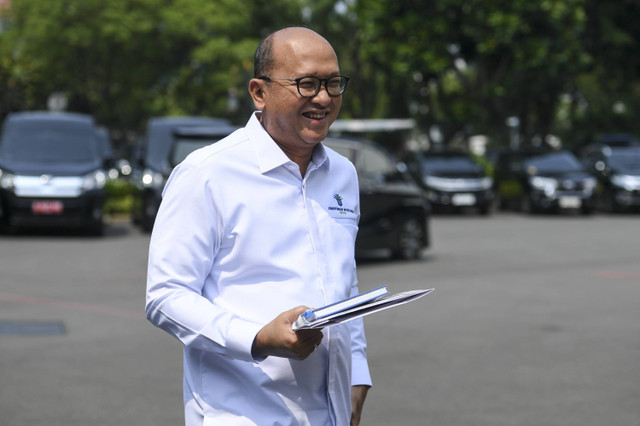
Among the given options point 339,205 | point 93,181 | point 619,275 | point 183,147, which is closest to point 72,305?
point 183,147

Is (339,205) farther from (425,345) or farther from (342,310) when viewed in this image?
(425,345)

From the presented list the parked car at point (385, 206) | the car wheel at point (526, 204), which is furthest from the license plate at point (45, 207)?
the car wheel at point (526, 204)

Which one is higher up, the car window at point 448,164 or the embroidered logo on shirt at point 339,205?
the embroidered logo on shirt at point 339,205

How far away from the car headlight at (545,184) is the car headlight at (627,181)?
6.23 feet

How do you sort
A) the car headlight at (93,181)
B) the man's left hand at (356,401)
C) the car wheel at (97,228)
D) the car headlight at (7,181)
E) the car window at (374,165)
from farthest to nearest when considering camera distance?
1. the car wheel at (97,228)
2. the car headlight at (93,181)
3. the car headlight at (7,181)
4. the car window at (374,165)
5. the man's left hand at (356,401)

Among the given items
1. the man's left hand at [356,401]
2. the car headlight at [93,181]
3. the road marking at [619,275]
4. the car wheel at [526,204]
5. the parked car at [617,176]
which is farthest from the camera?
the parked car at [617,176]

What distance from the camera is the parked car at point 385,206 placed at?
561 inches

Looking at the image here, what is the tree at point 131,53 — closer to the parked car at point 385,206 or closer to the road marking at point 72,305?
the parked car at point 385,206

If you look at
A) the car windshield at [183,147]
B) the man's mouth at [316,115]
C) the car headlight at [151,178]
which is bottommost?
the car headlight at [151,178]

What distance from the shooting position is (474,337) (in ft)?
28.6

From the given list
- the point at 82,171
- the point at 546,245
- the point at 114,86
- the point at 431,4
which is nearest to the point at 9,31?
the point at 114,86

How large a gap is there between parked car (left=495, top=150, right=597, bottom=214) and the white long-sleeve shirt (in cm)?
2362

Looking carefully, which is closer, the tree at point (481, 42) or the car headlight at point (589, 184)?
the car headlight at point (589, 184)

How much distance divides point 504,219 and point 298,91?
74.3 ft
